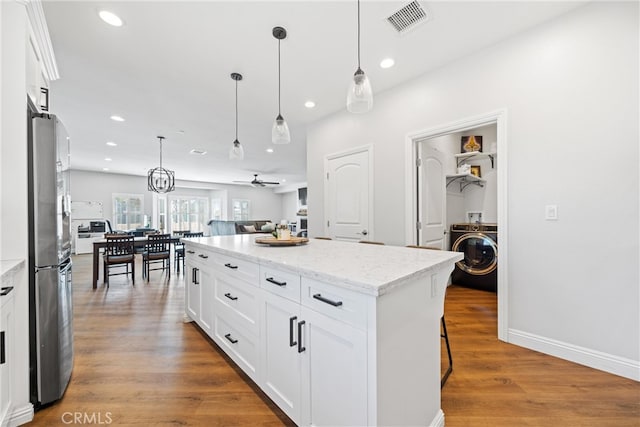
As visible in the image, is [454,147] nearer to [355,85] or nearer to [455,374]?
[355,85]

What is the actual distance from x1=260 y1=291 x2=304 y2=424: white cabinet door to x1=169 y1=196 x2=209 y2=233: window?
406 inches

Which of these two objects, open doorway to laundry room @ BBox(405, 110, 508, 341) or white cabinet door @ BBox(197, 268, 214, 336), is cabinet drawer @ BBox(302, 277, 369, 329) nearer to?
white cabinet door @ BBox(197, 268, 214, 336)

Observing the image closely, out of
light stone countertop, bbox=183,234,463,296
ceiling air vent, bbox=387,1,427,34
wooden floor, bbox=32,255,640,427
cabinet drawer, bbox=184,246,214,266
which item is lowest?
wooden floor, bbox=32,255,640,427

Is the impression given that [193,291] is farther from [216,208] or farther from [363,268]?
[216,208]

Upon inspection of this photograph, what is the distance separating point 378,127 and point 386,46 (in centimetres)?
103

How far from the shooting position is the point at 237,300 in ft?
6.05

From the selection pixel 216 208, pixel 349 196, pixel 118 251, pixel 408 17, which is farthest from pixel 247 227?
pixel 408 17

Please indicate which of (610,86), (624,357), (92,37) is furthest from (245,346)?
(610,86)

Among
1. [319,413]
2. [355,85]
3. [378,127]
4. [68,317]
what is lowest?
[319,413]

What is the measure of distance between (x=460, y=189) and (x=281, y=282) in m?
3.93

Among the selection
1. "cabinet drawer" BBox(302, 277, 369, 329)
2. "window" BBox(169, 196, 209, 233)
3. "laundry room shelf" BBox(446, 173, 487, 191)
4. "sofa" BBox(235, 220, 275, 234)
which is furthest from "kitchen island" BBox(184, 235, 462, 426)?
"window" BBox(169, 196, 209, 233)

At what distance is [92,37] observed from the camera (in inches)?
87.2

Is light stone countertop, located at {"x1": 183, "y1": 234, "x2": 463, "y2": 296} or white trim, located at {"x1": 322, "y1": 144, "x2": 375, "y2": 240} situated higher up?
white trim, located at {"x1": 322, "y1": 144, "x2": 375, "y2": 240}

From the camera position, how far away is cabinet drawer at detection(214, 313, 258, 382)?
169 centimetres
